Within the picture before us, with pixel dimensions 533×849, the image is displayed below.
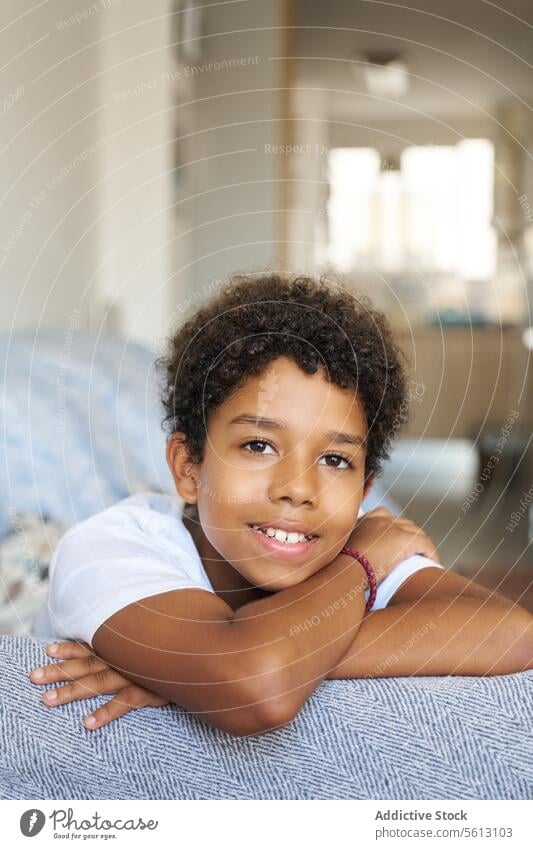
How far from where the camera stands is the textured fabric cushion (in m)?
0.48

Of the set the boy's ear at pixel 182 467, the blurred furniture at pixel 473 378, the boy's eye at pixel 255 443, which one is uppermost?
the boy's eye at pixel 255 443

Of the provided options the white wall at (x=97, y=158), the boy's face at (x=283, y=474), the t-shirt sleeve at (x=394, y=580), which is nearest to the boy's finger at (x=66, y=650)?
the boy's face at (x=283, y=474)

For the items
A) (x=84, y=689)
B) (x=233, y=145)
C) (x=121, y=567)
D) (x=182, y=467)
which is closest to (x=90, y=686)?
(x=84, y=689)

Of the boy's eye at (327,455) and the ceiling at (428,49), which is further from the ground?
the ceiling at (428,49)

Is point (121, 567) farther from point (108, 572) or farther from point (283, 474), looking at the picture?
point (283, 474)

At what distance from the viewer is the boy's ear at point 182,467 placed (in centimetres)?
67

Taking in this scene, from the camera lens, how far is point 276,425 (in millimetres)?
596

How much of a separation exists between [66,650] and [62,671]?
0.03m

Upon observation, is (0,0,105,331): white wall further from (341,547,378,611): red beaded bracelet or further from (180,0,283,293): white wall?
(180,0,283,293): white wall

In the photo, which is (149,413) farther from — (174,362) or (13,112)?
(174,362)

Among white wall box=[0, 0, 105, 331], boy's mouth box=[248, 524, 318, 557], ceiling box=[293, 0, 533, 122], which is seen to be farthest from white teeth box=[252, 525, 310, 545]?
ceiling box=[293, 0, 533, 122]

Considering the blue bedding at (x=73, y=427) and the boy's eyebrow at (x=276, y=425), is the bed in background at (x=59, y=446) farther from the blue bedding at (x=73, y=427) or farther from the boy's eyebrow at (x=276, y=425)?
the boy's eyebrow at (x=276, y=425)

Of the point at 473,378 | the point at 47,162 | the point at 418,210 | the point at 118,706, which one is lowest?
the point at 473,378
